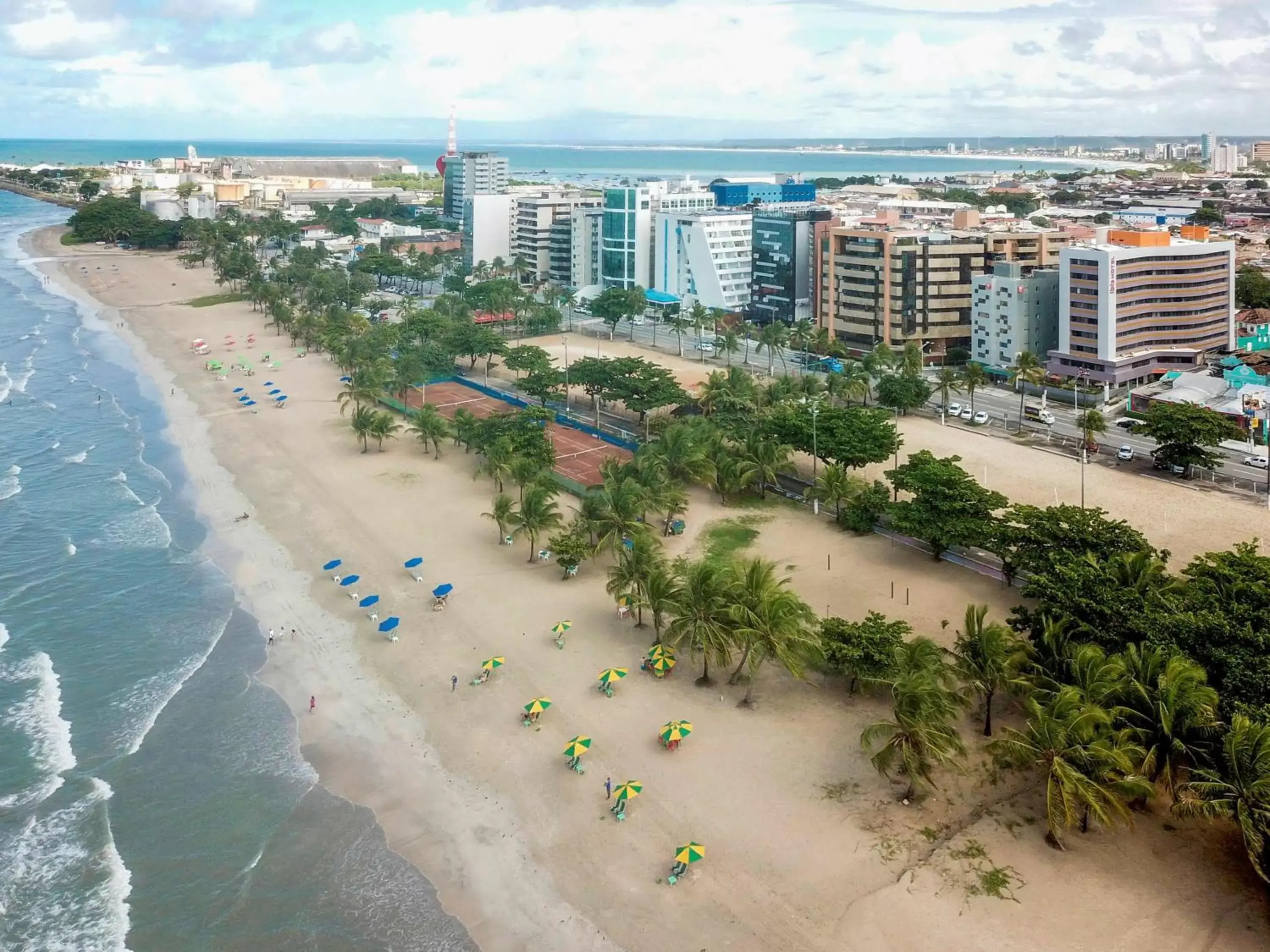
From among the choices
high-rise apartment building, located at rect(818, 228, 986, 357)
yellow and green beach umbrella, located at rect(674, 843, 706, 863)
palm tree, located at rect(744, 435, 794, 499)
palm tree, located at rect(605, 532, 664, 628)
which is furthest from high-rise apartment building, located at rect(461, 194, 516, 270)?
yellow and green beach umbrella, located at rect(674, 843, 706, 863)

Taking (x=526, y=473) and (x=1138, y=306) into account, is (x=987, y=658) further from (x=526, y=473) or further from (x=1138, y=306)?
(x=1138, y=306)

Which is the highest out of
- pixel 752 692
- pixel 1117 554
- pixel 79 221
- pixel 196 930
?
pixel 79 221

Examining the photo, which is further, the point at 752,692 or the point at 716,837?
the point at 752,692

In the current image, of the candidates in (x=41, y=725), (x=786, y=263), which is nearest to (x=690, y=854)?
(x=41, y=725)

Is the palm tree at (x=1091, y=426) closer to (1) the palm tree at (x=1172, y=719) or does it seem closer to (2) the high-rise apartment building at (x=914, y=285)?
(2) the high-rise apartment building at (x=914, y=285)

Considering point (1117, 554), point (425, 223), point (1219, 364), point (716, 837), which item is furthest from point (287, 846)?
point (425, 223)

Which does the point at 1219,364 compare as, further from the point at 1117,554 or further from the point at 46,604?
the point at 46,604
